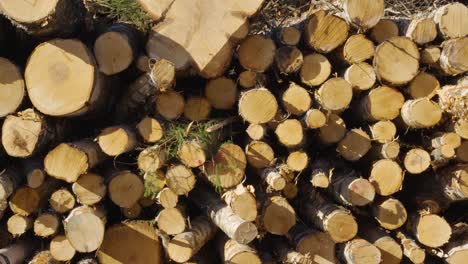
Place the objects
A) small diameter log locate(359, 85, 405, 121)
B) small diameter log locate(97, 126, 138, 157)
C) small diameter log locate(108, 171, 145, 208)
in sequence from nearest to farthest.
A: small diameter log locate(97, 126, 138, 157)
small diameter log locate(108, 171, 145, 208)
small diameter log locate(359, 85, 405, 121)

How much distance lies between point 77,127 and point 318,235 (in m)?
1.74

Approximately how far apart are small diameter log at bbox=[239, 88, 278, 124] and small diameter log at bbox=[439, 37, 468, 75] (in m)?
1.19

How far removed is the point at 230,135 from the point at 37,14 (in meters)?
1.40

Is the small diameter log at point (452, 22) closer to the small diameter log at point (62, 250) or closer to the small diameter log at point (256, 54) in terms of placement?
the small diameter log at point (256, 54)

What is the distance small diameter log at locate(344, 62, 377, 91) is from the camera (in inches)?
129

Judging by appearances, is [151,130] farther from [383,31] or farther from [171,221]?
[383,31]

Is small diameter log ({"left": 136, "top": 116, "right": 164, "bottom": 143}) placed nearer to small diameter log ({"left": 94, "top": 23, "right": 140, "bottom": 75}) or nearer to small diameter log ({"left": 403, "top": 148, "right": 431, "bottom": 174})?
small diameter log ({"left": 94, "top": 23, "right": 140, "bottom": 75})

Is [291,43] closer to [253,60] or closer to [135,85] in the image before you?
[253,60]

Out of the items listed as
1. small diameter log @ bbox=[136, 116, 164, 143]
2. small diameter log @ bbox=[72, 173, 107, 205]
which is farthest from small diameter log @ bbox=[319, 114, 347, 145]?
small diameter log @ bbox=[72, 173, 107, 205]

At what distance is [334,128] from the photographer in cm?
331

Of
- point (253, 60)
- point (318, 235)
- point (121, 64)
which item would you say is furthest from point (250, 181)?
point (121, 64)

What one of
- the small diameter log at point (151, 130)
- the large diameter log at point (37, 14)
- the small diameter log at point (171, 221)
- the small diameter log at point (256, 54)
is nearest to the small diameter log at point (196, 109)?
the small diameter log at point (151, 130)

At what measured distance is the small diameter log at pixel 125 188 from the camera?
3.10 m

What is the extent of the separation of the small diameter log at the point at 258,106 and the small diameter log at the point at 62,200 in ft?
3.77
